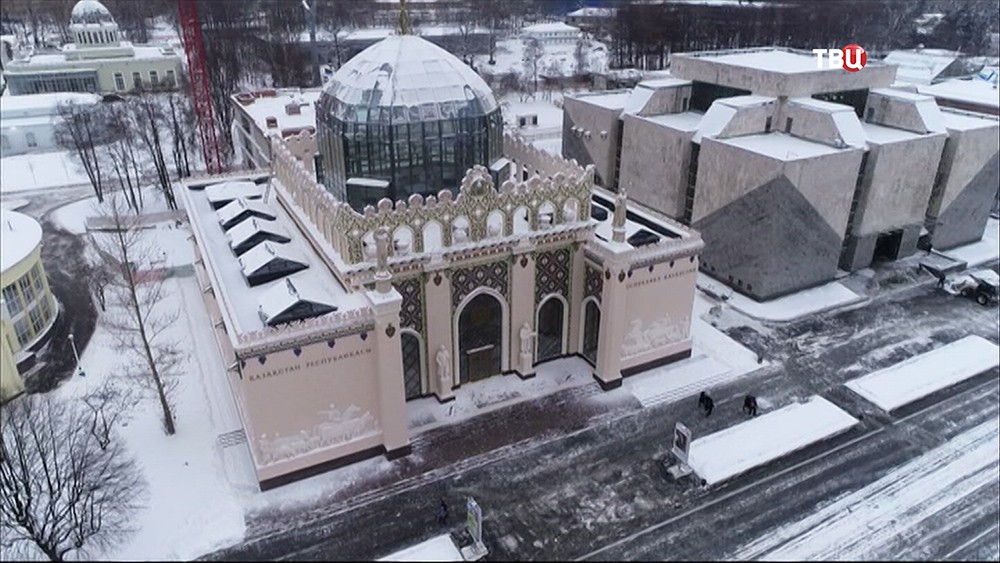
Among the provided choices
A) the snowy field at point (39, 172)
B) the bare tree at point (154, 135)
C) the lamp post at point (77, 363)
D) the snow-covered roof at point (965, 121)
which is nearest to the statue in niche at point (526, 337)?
the lamp post at point (77, 363)

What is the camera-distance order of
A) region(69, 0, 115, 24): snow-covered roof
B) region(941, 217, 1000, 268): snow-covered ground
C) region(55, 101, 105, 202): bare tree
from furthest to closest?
1. region(69, 0, 115, 24): snow-covered roof
2. region(55, 101, 105, 202): bare tree
3. region(941, 217, 1000, 268): snow-covered ground

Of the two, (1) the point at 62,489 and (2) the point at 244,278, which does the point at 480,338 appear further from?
(1) the point at 62,489

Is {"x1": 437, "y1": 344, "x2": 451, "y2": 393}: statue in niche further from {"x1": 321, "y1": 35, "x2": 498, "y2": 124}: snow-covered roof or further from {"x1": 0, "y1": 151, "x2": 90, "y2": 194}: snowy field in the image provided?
{"x1": 0, "y1": 151, "x2": 90, "y2": 194}: snowy field

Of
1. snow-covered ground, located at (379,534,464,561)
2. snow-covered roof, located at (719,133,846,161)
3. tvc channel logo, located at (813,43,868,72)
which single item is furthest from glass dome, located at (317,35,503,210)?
tvc channel logo, located at (813,43,868,72)

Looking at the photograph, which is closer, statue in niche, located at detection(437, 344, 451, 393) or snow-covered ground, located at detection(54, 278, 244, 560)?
snow-covered ground, located at detection(54, 278, 244, 560)

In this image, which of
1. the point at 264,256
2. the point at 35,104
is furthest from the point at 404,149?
the point at 35,104

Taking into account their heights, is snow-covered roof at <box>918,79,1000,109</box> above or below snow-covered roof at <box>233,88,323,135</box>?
above
